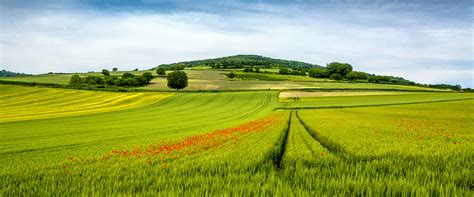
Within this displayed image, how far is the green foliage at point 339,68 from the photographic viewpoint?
154m

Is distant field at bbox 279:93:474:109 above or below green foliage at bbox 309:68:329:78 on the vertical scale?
below

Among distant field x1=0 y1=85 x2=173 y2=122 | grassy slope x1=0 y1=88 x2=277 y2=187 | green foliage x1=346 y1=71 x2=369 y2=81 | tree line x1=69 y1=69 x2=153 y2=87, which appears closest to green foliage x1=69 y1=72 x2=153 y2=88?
tree line x1=69 y1=69 x2=153 y2=87

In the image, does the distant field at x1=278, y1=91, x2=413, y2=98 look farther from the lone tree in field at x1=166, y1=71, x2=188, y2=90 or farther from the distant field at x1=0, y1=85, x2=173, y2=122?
the lone tree in field at x1=166, y1=71, x2=188, y2=90

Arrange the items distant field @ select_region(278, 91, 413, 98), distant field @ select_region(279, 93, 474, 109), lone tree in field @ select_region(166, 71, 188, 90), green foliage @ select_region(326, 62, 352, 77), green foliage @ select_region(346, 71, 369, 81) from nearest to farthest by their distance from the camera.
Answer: distant field @ select_region(279, 93, 474, 109)
distant field @ select_region(278, 91, 413, 98)
lone tree in field @ select_region(166, 71, 188, 90)
green foliage @ select_region(346, 71, 369, 81)
green foliage @ select_region(326, 62, 352, 77)

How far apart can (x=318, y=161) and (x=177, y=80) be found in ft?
316

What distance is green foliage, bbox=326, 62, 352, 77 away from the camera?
505ft

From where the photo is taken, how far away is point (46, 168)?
9.66 meters

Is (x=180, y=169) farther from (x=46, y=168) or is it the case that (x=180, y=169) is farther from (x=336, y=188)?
(x=46, y=168)

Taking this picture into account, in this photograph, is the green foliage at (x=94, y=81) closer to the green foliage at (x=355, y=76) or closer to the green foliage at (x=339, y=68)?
the green foliage at (x=339, y=68)

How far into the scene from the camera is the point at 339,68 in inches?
6206

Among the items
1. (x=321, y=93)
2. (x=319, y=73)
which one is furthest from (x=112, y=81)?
(x=319, y=73)

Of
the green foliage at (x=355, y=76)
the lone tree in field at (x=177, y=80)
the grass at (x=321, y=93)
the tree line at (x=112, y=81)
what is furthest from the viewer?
the green foliage at (x=355, y=76)

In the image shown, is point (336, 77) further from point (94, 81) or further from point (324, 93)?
point (94, 81)

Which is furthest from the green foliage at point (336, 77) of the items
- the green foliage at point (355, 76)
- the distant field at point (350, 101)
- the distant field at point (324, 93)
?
the distant field at point (350, 101)
